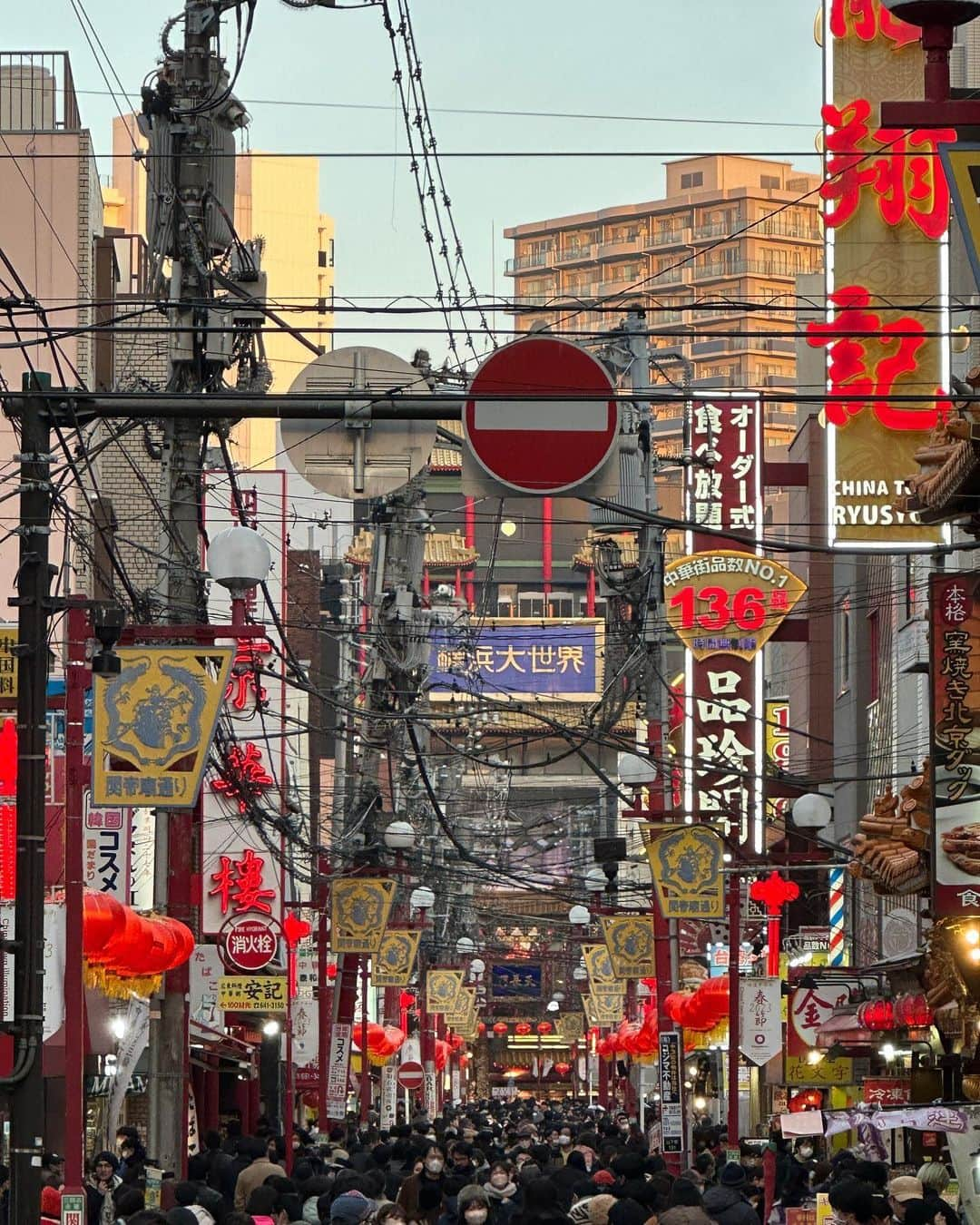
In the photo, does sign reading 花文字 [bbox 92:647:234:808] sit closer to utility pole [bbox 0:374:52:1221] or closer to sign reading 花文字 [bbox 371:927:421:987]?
utility pole [bbox 0:374:52:1221]

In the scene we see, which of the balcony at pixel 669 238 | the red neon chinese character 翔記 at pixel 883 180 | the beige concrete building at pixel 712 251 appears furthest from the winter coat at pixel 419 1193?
the balcony at pixel 669 238

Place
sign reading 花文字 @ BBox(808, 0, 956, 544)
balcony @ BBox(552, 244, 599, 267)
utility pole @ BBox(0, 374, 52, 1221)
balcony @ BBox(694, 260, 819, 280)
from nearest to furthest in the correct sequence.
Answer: utility pole @ BBox(0, 374, 52, 1221), sign reading 花文字 @ BBox(808, 0, 956, 544), balcony @ BBox(694, 260, 819, 280), balcony @ BBox(552, 244, 599, 267)

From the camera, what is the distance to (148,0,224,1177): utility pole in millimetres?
20578

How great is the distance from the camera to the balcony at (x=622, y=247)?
14012cm

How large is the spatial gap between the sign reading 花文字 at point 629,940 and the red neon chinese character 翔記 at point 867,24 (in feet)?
54.4

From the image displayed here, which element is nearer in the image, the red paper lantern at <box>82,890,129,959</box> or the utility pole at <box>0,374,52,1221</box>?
the utility pole at <box>0,374,52,1221</box>

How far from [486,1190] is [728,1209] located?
12.0ft

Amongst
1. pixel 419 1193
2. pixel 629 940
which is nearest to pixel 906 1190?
pixel 419 1193

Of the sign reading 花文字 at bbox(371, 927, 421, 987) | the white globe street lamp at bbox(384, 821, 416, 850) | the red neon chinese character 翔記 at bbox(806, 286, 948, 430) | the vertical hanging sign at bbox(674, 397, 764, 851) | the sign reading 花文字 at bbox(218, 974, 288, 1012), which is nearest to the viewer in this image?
the red neon chinese character 翔記 at bbox(806, 286, 948, 430)

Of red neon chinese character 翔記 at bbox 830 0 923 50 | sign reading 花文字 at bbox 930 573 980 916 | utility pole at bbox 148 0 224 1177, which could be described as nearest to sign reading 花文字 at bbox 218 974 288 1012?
utility pole at bbox 148 0 224 1177

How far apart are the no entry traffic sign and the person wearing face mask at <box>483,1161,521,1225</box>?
758cm

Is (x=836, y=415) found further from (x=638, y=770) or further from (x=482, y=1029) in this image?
(x=482, y=1029)

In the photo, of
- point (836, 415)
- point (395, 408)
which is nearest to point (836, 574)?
point (836, 415)

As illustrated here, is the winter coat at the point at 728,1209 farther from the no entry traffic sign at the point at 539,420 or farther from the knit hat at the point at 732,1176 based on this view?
the no entry traffic sign at the point at 539,420
